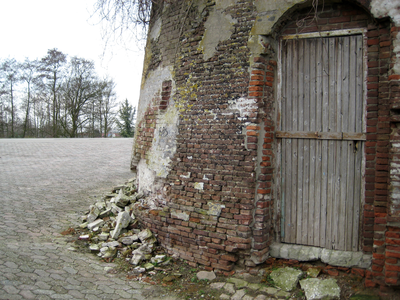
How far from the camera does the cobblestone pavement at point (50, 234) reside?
3.92 metres

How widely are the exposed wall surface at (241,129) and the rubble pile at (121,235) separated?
Result: 28cm

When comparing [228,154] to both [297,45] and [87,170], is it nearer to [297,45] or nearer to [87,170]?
[297,45]

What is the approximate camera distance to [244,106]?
13.8 feet

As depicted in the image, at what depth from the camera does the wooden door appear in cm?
386

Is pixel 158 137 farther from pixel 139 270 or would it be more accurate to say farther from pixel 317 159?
pixel 317 159

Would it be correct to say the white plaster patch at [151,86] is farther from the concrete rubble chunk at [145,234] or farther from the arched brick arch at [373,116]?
the concrete rubble chunk at [145,234]

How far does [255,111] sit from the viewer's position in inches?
162

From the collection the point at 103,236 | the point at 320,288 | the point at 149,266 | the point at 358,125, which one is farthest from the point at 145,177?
the point at 358,125

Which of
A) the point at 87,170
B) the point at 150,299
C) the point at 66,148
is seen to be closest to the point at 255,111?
the point at 150,299

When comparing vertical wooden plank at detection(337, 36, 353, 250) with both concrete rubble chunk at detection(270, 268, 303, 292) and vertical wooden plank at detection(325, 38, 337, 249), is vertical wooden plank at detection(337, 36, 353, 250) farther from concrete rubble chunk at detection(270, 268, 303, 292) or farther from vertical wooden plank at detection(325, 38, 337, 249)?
concrete rubble chunk at detection(270, 268, 303, 292)

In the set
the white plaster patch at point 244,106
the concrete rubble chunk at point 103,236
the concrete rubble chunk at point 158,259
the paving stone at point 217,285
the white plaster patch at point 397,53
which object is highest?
the white plaster patch at point 397,53

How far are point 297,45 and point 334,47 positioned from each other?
0.46m

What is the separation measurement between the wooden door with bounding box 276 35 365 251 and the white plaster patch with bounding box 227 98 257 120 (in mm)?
431

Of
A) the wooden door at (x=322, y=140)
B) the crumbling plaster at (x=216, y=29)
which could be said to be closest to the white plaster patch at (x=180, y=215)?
the wooden door at (x=322, y=140)
